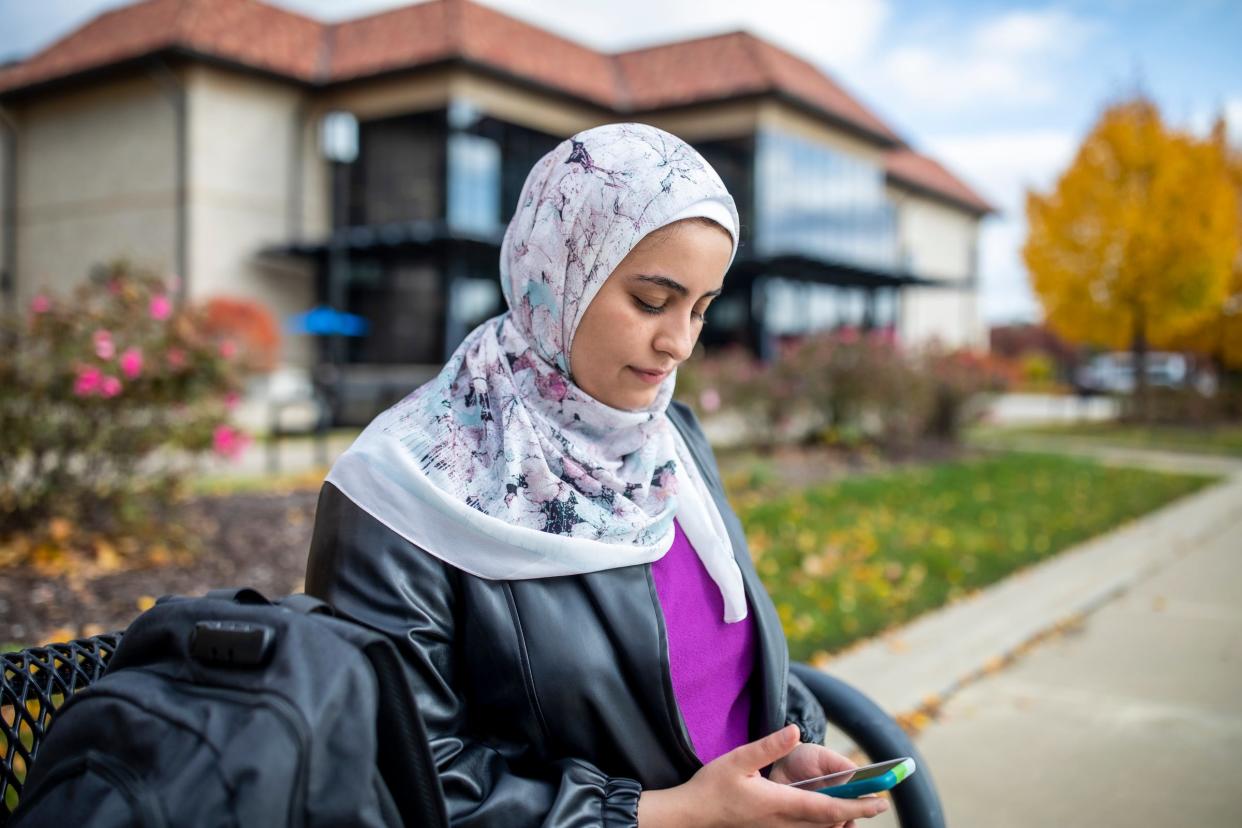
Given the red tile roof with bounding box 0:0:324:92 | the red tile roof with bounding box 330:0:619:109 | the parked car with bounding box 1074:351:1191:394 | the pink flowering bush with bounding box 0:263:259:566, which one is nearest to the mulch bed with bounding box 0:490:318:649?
the pink flowering bush with bounding box 0:263:259:566

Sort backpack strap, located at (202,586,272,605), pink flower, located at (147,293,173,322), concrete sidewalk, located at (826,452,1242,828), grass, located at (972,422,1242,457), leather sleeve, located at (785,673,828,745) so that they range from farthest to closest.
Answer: grass, located at (972,422,1242,457) → pink flower, located at (147,293,173,322) → concrete sidewalk, located at (826,452,1242,828) → leather sleeve, located at (785,673,828,745) → backpack strap, located at (202,586,272,605)

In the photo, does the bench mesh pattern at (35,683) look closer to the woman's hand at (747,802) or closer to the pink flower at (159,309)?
the woman's hand at (747,802)

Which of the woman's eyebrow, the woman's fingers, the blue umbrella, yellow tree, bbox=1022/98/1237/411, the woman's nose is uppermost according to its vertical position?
yellow tree, bbox=1022/98/1237/411

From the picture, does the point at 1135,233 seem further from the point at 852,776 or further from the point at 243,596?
the point at 243,596

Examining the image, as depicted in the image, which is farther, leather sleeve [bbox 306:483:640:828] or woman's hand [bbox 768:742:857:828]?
woman's hand [bbox 768:742:857:828]

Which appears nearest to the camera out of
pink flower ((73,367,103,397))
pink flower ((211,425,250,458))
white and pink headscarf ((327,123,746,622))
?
white and pink headscarf ((327,123,746,622))

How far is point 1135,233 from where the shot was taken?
18.6 metres

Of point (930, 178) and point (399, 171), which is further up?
point (930, 178)

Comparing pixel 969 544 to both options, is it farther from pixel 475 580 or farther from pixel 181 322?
pixel 475 580

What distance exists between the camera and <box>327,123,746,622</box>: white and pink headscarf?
1.41 m

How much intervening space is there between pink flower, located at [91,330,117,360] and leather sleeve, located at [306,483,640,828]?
4.25m

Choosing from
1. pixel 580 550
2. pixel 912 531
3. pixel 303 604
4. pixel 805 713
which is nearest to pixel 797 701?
pixel 805 713

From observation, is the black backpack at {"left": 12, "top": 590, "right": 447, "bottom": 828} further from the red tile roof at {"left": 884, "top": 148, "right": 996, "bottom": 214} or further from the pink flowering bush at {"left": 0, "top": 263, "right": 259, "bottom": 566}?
the red tile roof at {"left": 884, "top": 148, "right": 996, "bottom": 214}

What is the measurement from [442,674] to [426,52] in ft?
69.7
